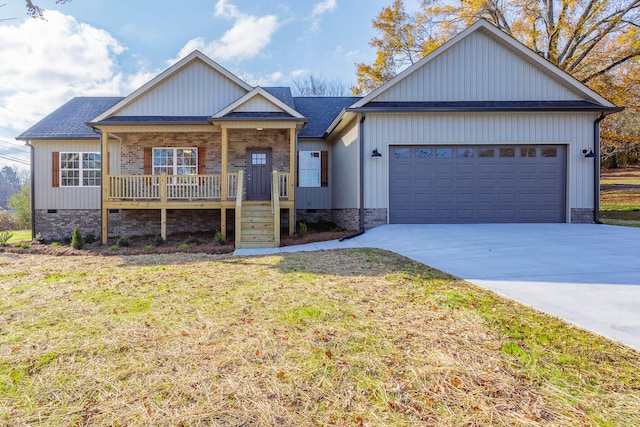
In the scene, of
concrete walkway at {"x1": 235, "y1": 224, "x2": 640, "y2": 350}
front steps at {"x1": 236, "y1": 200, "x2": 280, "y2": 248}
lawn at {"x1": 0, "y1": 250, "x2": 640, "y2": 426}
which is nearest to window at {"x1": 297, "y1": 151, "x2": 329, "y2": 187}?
front steps at {"x1": 236, "y1": 200, "x2": 280, "y2": 248}

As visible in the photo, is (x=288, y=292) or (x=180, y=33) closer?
(x=288, y=292)

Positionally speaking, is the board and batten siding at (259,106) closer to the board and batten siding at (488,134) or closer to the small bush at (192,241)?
the board and batten siding at (488,134)

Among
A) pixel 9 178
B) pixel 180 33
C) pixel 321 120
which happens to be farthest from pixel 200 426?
pixel 9 178

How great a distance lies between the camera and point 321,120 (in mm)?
14836

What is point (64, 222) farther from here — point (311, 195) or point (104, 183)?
point (311, 195)

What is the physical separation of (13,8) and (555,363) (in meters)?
→ 10.3

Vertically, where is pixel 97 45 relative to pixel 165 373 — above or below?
above

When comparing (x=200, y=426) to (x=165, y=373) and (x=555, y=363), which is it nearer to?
(x=165, y=373)

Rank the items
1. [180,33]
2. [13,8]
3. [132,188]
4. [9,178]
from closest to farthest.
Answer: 1. [13,8]
2. [132,188]
3. [180,33]
4. [9,178]

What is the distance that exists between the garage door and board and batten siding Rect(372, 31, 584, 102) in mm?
1941

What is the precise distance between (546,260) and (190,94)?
39.1 ft

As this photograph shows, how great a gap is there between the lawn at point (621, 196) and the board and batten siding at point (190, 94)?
14.1 meters

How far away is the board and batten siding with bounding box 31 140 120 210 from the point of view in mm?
13141

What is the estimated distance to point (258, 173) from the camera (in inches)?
516
